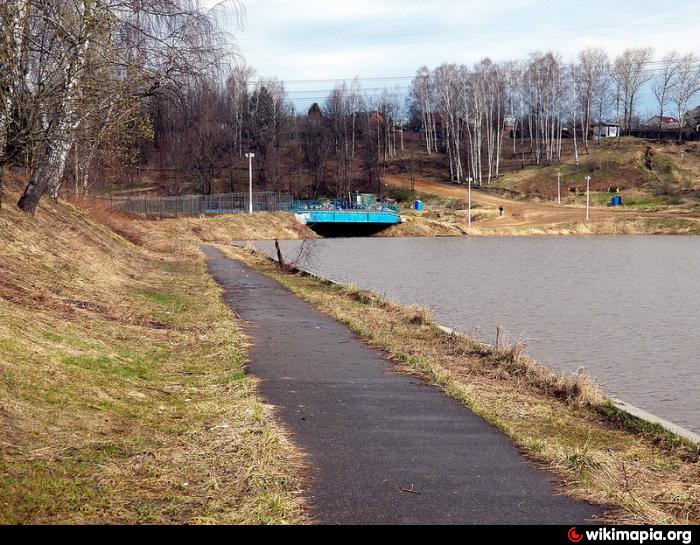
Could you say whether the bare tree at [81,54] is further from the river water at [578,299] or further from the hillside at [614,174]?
the hillside at [614,174]

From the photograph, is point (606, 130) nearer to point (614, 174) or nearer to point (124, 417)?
point (614, 174)

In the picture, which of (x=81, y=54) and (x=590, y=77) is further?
(x=590, y=77)

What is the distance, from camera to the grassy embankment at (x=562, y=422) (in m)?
6.39

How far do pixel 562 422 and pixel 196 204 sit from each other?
6323cm

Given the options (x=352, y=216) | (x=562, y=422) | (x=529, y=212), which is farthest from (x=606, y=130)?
(x=562, y=422)

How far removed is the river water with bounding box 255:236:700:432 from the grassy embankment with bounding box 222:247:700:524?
1611mm

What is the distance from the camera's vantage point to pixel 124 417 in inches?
301

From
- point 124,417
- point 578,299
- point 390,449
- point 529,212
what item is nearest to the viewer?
point 390,449

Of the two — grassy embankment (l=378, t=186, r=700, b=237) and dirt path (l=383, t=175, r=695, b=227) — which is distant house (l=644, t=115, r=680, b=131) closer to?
dirt path (l=383, t=175, r=695, b=227)

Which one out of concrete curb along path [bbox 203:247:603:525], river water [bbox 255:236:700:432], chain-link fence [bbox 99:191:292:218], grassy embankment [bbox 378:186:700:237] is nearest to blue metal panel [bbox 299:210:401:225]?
grassy embankment [bbox 378:186:700:237]

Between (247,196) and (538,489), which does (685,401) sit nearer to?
(538,489)

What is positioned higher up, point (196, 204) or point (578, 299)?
point (196, 204)

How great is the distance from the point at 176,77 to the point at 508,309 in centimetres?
1092
